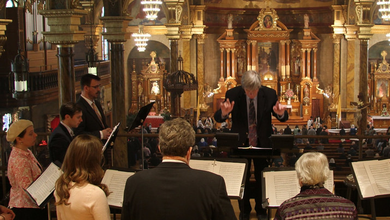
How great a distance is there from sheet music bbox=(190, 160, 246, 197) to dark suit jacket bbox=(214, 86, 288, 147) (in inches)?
35.5

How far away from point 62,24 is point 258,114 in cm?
567

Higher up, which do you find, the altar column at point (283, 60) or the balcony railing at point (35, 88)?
the altar column at point (283, 60)

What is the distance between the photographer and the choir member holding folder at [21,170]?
530 cm

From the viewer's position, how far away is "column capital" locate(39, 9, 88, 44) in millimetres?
10828

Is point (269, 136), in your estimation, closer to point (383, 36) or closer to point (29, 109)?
point (29, 109)

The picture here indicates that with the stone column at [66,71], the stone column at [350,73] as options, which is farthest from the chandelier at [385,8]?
the stone column at [66,71]

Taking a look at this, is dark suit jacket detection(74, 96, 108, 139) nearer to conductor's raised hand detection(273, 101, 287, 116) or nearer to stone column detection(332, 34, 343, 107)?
conductor's raised hand detection(273, 101, 287, 116)

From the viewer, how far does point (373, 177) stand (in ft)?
18.6

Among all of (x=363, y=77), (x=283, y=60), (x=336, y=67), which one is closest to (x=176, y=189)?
(x=363, y=77)

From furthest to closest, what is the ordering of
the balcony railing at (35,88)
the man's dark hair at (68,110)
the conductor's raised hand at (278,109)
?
the balcony railing at (35,88), the conductor's raised hand at (278,109), the man's dark hair at (68,110)

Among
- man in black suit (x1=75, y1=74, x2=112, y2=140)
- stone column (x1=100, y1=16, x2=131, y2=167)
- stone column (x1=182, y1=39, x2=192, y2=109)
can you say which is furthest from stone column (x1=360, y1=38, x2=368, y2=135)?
man in black suit (x1=75, y1=74, x2=112, y2=140)

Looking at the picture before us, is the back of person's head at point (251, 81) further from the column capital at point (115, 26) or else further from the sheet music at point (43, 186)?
the column capital at point (115, 26)

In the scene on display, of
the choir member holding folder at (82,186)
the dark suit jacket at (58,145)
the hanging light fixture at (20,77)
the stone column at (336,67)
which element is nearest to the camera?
the choir member holding folder at (82,186)

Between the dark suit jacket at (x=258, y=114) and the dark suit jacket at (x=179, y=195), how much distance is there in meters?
2.76
